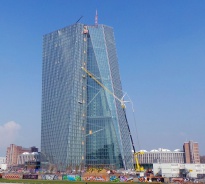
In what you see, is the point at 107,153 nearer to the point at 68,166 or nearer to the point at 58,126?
the point at 68,166

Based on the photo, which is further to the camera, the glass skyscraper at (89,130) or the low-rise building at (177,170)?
the glass skyscraper at (89,130)

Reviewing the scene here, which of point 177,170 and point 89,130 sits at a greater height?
point 89,130

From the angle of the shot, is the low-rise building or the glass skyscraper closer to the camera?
the low-rise building

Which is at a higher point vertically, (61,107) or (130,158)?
(61,107)

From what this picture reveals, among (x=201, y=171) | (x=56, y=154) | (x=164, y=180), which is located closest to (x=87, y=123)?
(x=56, y=154)

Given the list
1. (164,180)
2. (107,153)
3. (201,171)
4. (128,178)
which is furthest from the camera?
(107,153)

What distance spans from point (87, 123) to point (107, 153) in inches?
989

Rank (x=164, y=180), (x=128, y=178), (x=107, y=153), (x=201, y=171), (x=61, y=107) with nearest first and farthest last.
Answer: (x=164, y=180) → (x=128, y=178) → (x=201, y=171) → (x=107, y=153) → (x=61, y=107)

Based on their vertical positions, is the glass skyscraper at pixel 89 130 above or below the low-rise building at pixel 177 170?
above

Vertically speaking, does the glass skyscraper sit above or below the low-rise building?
above

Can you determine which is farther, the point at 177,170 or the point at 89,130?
the point at 89,130

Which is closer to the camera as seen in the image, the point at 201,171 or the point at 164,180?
the point at 164,180

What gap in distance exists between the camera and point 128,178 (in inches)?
4690

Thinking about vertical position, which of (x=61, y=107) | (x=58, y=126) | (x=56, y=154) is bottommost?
(x=56, y=154)
